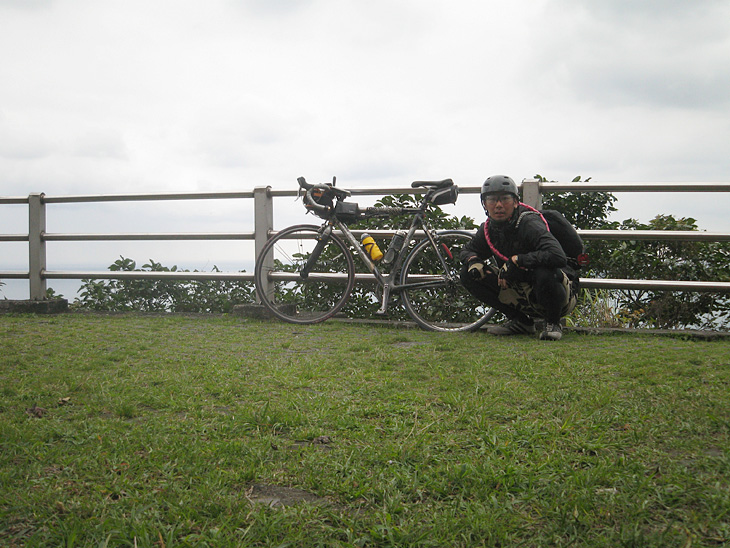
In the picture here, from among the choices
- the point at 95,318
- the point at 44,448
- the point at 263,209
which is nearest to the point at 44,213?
the point at 95,318

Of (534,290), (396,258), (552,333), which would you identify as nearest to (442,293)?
(396,258)

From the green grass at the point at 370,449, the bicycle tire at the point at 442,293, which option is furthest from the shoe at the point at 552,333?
the green grass at the point at 370,449

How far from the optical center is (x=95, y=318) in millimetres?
7141

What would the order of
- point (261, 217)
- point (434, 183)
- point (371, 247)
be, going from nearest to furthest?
point (434, 183)
point (371, 247)
point (261, 217)

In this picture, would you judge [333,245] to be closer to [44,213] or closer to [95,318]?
[95,318]

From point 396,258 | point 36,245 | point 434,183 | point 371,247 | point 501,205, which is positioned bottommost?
point 396,258

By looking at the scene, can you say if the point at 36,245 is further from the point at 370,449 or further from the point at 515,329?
the point at 370,449

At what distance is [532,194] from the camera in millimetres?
6230

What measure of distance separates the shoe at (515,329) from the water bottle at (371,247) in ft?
4.37

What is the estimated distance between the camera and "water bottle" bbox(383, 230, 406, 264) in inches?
244

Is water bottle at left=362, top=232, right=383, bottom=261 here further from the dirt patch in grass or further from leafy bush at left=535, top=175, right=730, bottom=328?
the dirt patch in grass

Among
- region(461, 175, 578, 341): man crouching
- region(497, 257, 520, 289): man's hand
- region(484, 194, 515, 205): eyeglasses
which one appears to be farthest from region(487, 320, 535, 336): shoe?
region(484, 194, 515, 205): eyeglasses

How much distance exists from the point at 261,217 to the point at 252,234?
22 cm

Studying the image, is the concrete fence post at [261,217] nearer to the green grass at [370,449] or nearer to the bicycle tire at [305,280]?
the bicycle tire at [305,280]
